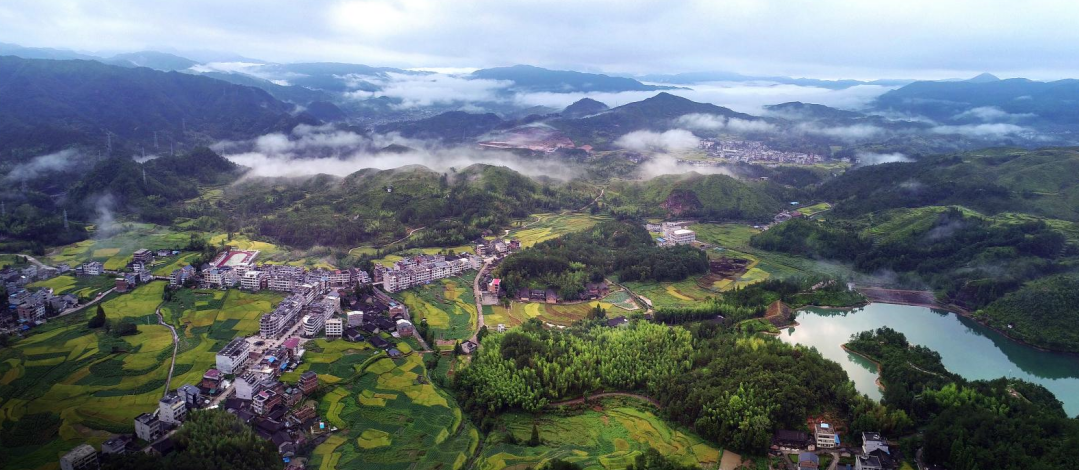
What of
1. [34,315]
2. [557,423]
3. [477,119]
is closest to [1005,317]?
[557,423]

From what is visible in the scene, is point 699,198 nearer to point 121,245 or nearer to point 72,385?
point 121,245

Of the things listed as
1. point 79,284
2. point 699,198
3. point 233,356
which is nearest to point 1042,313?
point 699,198

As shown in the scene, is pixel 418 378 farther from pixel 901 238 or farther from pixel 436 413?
pixel 901 238

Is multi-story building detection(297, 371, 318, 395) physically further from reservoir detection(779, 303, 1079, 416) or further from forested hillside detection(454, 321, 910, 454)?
reservoir detection(779, 303, 1079, 416)

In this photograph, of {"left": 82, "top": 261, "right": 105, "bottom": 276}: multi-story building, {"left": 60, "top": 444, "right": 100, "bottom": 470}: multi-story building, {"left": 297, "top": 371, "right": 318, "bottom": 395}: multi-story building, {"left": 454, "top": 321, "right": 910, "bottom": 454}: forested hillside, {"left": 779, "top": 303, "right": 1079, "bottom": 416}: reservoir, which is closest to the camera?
{"left": 60, "top": 444, "right": 100, "bottom": 470}: multi-story building

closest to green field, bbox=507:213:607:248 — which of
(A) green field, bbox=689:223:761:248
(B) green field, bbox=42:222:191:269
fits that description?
(A) green field, bbox=689:223:761:248

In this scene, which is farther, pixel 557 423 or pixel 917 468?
pixel 557 423
